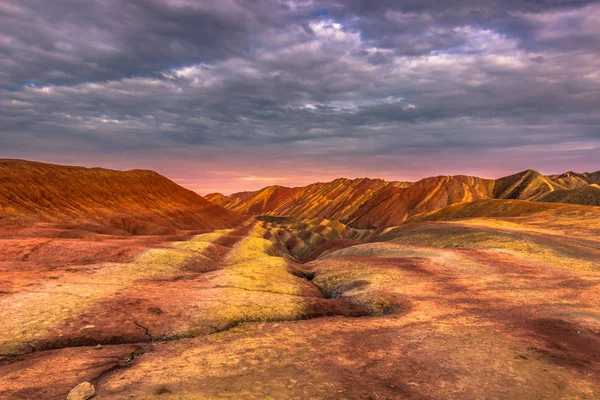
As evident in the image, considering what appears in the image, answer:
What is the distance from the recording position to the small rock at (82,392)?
9.85 meters

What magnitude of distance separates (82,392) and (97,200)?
13487 centimetres

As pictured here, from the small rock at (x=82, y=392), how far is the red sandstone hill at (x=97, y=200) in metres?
92.8

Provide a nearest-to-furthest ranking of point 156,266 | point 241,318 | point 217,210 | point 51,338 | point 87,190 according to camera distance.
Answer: point 51,338
point 241,318
point 156,266
point 87,190
point 217,210

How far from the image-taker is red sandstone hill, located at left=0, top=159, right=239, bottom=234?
9762cm

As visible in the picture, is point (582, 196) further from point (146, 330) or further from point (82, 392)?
point (82, 392)

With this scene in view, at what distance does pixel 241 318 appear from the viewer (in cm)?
1925

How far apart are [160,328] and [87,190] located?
134427mm

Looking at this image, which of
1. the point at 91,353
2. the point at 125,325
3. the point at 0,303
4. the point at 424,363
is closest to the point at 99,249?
the point at 0,303

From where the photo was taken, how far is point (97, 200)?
125 meters

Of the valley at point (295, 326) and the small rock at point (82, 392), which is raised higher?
the small rock at point (82, 392)

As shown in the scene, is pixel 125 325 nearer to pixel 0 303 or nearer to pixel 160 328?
pixel 160 328

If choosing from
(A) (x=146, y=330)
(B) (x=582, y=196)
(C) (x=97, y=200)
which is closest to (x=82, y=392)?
(A) (x=146, y=330)

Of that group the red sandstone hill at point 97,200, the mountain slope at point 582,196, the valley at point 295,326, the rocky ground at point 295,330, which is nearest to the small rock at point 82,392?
the valley at point 295,326

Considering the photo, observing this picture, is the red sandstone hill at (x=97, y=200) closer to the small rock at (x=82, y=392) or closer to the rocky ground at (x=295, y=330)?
the rocky ground at (x=295, y=330)
